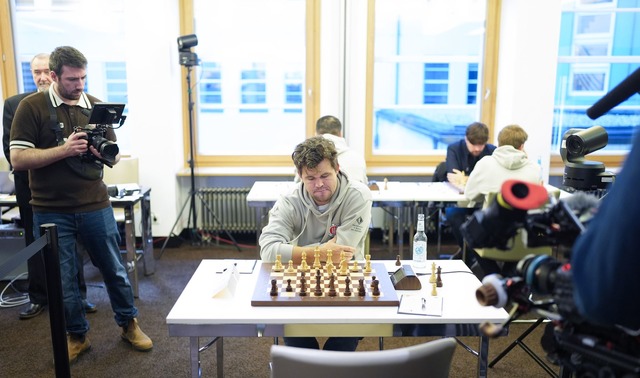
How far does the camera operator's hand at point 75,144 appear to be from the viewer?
2.47m

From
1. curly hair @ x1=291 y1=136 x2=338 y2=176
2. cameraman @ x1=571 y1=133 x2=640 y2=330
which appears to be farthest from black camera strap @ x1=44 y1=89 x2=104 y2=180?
cameraman @ x1=571 y1=133 x2=640 y2=330

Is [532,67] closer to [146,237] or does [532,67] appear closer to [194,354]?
[146,237]

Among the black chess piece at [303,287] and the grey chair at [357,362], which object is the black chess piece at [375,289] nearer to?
the black chess piece at [303,287]

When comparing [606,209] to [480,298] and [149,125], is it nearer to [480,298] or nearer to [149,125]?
[480,298]

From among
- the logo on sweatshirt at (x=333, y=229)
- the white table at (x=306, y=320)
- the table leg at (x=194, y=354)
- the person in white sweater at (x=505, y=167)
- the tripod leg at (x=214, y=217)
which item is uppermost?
the person in white sweater at (x=505, y=167)

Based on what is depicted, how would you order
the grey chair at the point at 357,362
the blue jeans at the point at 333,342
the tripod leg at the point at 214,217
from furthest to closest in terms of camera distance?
the tripod leg at the point at 214,217 → the blue jeans at the point at 333,342 → the grey chair at the point at 357,362

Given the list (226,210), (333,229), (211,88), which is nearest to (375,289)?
(333,229)

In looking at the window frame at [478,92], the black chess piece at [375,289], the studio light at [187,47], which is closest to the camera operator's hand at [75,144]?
the black chess piece at [375,289]

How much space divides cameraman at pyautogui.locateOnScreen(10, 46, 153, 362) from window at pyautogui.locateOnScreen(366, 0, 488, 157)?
308cm

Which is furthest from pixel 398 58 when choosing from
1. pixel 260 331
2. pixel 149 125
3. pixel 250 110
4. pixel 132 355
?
pixel 260 331

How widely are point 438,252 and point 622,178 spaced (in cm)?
398

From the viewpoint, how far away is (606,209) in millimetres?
816

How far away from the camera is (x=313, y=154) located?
2.25 meters

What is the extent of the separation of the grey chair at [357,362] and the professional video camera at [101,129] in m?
1.64
